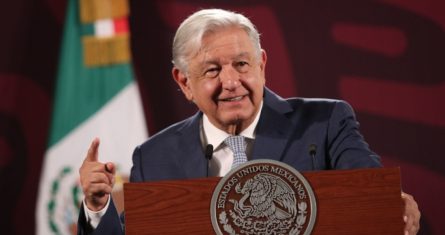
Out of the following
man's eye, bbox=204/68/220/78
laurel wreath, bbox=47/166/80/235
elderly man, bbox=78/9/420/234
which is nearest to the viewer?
elderly man, bbox=78/9/420/234

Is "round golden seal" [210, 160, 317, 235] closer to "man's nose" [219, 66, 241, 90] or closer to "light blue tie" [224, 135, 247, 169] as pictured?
"light blue tie" [224, 135, 247, 169]

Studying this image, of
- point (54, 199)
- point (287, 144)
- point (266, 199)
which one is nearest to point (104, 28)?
point (54, 199)

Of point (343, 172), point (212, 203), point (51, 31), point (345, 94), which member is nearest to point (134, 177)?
point (212, 203)

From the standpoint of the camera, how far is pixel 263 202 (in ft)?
5.56

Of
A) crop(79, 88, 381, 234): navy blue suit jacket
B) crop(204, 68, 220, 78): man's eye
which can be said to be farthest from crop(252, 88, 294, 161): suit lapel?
crop(204, 68, 220, 78): man's eye

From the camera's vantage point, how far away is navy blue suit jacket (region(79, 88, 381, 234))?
2.20 meters

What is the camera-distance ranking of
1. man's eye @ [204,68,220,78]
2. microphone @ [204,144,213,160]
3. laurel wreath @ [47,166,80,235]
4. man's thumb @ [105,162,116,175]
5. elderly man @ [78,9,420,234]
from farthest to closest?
laurel wreath @ [47,166,80,235]
man's eye @ [204,68,220,78]
elderly man @ [78,9,420,234]
microphone @ [204,144,213,160]
man's thumb @ [105,162,116,175]

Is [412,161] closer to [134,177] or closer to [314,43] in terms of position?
[314,43]

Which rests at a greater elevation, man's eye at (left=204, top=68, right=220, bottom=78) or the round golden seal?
man's eye at (left=204, top=68, right=220, bottom=78)

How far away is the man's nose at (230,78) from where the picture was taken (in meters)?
2.27

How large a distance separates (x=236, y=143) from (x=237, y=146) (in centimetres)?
2

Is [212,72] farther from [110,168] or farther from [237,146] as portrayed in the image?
[110,168]

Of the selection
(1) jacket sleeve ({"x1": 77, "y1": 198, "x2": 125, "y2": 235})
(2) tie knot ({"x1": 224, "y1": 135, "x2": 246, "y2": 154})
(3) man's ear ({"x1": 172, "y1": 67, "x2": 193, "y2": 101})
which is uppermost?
(3) man's ear ({"x1": 172, "y1": 67, "x2": 193, "y2": 101})

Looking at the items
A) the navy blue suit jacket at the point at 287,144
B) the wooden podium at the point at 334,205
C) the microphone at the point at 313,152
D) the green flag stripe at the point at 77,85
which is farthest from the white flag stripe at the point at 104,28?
the wooden podium at the point at 334,205
